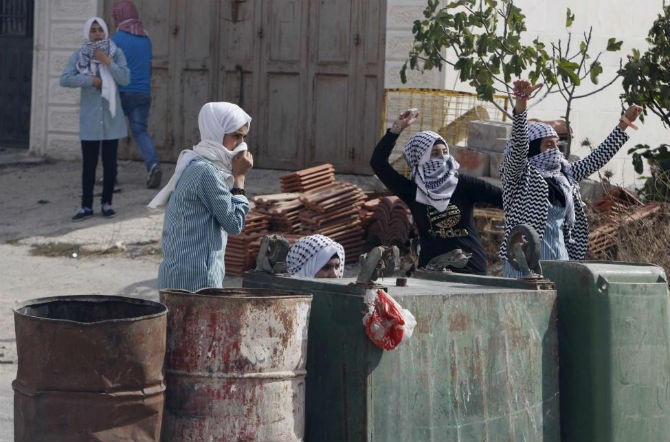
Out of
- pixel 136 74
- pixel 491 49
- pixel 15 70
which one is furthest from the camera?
pixel 15 70

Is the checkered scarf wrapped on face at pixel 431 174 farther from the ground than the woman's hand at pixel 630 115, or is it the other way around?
the woman's hand at pixel 630 115

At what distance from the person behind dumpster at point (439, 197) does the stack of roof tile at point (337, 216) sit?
9.60ft

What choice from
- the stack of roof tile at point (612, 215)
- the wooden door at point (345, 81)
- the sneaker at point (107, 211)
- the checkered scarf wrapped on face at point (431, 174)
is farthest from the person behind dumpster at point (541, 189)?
the wooden door at point (345, 81)

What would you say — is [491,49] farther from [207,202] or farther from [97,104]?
[207,202]

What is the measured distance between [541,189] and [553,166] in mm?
290

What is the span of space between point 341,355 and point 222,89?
30.2ft

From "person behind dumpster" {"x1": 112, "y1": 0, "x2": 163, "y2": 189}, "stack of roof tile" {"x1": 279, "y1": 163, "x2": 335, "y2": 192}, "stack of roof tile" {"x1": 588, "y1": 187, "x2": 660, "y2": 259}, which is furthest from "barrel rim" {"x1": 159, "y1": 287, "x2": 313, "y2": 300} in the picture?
"person behind dumpster" {"x1": 112, "y1": 0, "x2": 163, "y2": 189}

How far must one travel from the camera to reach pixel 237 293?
417 cm

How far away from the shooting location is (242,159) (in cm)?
540

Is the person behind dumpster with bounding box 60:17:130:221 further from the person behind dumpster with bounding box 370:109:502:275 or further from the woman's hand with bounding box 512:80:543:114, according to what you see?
the woman's hand with bounding box 512:80:543:114

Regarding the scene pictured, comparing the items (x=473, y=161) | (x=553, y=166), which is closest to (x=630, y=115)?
(x=553, y=166)

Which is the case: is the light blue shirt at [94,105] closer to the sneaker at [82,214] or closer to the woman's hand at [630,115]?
the sneaker at [82,214]

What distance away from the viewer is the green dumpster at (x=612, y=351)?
14.9ft

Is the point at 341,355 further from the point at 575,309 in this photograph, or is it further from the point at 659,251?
the point at 659,251
